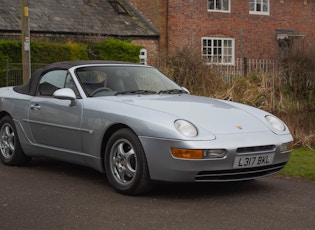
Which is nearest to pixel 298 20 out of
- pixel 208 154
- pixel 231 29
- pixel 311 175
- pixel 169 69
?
pixel 231 29

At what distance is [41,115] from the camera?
710 centimetres

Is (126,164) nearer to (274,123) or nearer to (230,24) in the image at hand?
(274,123)

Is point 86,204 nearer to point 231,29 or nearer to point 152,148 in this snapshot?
point 152,148

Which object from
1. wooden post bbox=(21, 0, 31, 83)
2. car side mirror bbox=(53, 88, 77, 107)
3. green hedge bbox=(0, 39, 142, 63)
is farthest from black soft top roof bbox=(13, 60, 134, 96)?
green hedge bbox=(0, 39, 142, 63)

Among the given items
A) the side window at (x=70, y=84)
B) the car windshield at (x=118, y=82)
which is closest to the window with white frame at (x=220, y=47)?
the car windshield at (x=118, y=82)

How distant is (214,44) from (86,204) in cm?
2406

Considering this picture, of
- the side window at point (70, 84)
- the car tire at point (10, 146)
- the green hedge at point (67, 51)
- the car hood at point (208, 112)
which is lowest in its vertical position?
the car tire at point (10, 146)

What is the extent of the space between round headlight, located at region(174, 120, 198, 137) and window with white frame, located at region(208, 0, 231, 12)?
76.8 feet

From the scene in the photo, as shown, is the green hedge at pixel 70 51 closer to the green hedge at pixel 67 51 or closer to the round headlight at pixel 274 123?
the green hedge at pixel 67 51

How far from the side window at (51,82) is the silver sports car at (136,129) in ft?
0.05

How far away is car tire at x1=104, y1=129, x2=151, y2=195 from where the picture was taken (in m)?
5.73

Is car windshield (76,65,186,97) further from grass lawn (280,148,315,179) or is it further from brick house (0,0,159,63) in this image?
brick house (0,0,159,63)

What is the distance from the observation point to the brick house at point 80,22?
23.4 metres

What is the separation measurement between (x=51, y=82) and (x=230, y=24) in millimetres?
22836
